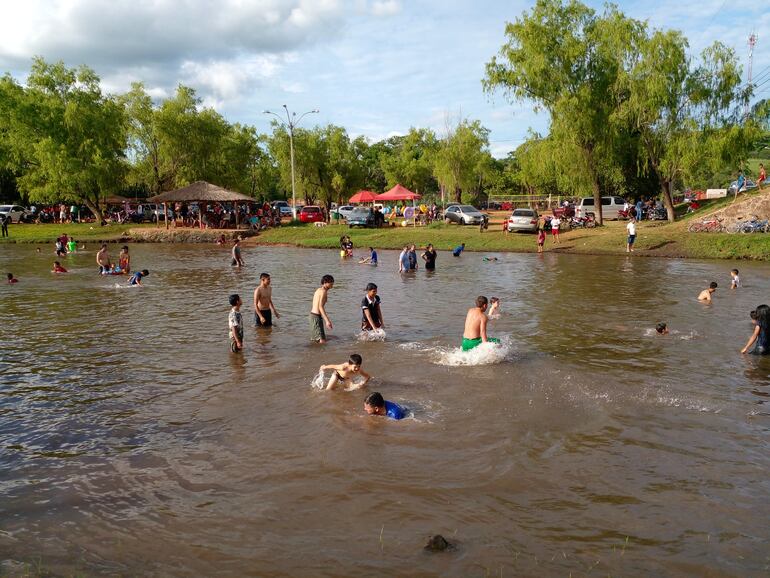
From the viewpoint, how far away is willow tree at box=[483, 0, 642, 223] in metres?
33.5

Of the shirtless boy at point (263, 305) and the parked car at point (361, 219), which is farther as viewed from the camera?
the parked car at point (361, 219)

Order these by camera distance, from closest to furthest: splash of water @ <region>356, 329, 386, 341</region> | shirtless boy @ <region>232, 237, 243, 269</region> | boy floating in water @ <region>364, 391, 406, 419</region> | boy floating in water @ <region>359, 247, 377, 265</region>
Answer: boy floating in water @ <region>364, 391, 406, 419</region>, splash of water @ <region>356, 329, 386, 341</region>, shirtless boy @ <region>232, 237, 243, 269</region>, boy floating in water @ <region>359, 247, 377, 265</region>

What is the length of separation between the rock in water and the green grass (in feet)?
140

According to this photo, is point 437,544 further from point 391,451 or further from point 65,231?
point 65,231

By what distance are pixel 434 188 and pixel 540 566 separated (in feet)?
289

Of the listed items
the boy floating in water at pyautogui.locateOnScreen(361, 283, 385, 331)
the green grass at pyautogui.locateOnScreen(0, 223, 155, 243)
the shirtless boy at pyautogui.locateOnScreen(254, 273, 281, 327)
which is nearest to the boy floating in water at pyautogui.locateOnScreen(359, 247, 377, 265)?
the shirtless boy at pyautogui.locateOnScreen(254, 273, 281, 327)

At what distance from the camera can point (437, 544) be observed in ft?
16.8

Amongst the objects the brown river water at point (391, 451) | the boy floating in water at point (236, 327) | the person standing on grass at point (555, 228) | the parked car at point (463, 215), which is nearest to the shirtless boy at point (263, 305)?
the brown river water at point (391, 451)

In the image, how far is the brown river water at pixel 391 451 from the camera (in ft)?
17.0

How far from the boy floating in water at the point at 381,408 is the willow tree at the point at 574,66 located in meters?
29.9

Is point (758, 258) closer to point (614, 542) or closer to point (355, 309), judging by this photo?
point (355, 309)

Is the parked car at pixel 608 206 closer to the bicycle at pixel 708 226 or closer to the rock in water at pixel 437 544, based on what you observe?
the bicycle at pixel 708 226

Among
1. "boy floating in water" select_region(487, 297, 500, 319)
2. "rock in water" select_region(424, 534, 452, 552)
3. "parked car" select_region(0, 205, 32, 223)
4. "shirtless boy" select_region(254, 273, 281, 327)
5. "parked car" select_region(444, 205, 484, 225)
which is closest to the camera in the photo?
"rock in water" select_region(424, 534, 452, 552)

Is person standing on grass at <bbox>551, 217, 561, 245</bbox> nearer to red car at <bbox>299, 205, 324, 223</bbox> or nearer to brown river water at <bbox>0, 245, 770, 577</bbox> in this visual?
brown river water at <bbox>0, 245, 770, 577</bbox>
